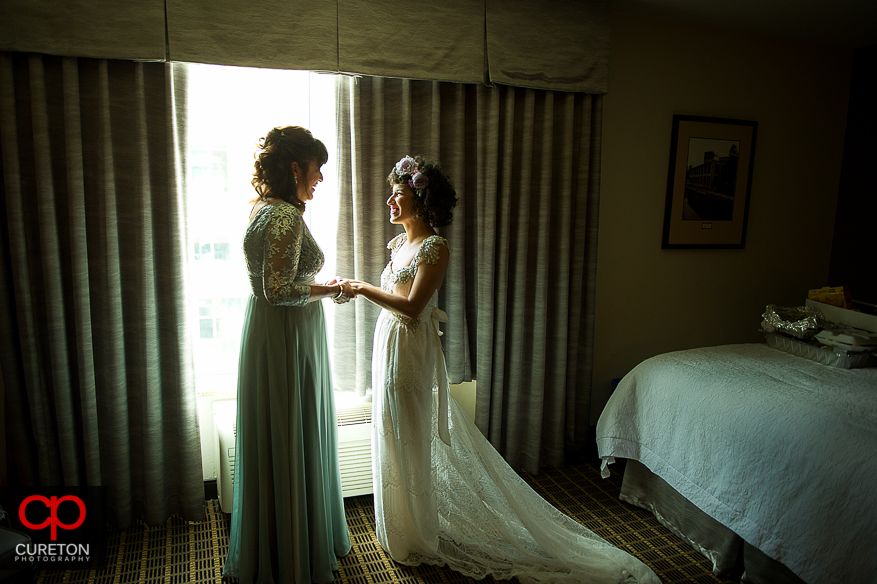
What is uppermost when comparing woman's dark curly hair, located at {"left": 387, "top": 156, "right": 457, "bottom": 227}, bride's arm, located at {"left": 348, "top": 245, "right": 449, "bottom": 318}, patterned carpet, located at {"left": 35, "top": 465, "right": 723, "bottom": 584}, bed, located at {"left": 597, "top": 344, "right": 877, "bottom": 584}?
woman's dark curly hair, located at {"left": 387, "top": 156, "right": 457, "bottom": 227}

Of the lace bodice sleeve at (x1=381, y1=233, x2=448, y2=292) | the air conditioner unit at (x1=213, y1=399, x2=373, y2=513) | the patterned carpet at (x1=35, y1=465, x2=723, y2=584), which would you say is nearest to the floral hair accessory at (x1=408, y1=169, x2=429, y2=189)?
the lace bodice sleeve at (x1=381, y1=233, x2=448, y2=292)

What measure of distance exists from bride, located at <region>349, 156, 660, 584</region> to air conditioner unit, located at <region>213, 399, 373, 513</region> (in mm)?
405

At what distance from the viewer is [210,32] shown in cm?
241

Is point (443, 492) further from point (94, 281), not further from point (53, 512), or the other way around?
point (94, 281)

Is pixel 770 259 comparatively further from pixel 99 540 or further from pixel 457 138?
pixel 99 540

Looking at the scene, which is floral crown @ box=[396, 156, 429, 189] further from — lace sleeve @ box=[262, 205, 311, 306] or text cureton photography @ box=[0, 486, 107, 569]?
text cureton photography @ box=[0, 486, 107, 569]

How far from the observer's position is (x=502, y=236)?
3025 mm

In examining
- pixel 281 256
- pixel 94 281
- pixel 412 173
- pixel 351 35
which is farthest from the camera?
pixel 351 35

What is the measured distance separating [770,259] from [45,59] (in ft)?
14.1

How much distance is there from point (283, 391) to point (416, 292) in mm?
636

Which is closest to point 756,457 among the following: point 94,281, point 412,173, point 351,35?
point 412,173

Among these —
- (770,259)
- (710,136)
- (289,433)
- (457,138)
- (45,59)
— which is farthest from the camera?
(770,259)

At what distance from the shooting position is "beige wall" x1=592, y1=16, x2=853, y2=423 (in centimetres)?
343

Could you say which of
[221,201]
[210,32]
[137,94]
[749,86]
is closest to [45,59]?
[137,94]
